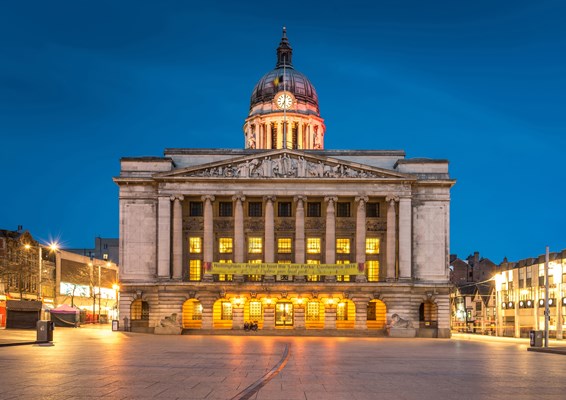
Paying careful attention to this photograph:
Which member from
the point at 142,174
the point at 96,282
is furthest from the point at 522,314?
the point at 96,282

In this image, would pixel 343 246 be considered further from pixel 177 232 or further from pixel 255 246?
pixel 177 232

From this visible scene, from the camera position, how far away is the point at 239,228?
90938 millimetres

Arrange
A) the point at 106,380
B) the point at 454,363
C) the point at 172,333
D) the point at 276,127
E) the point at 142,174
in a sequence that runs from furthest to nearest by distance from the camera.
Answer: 1. the point at 276,127
2. the point at 142,174
3. the point at 172,333
4. the point at 454,363
5. the point at 106,380

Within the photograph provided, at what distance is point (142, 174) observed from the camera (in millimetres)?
92250

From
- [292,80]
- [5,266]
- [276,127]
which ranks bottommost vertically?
[5,266]

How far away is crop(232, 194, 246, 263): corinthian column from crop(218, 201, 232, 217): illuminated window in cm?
243

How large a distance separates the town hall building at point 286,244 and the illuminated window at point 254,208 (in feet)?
0.46

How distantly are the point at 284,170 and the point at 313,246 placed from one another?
10.2 meters

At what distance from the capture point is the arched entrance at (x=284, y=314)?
90.2 metres

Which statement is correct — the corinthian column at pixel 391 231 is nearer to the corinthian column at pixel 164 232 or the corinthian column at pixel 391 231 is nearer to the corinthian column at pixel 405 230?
the corinthian column at pixel 405 230

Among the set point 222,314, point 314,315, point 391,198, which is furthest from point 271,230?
point 391,198

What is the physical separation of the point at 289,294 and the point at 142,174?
23.2m

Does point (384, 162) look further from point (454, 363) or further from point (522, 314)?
point (454, 363)

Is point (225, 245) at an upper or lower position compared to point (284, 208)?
lower
